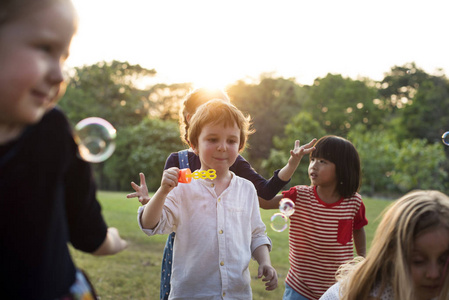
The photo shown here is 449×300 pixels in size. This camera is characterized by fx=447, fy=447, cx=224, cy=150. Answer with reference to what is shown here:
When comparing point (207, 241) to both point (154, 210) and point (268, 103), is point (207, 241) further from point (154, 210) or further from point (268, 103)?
point (268, 103)

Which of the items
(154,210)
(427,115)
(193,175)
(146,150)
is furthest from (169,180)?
(427,115)

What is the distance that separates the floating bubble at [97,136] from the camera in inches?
66.4

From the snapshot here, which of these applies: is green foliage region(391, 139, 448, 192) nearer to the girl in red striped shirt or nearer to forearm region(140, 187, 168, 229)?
the girl in red striped shirt

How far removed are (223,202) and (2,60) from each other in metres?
1.50

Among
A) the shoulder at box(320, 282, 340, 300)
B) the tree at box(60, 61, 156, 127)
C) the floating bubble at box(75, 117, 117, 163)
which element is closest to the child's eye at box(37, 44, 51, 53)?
the floating bubble at box(75, 117, 117, 163)

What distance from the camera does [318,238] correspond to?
2873 millimetres

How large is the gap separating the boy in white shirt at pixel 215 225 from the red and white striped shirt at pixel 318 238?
64cm

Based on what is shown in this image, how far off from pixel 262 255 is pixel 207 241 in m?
0.32

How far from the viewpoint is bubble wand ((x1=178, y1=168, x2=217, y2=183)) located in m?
1.98

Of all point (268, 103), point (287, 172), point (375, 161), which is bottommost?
point (375, 161)

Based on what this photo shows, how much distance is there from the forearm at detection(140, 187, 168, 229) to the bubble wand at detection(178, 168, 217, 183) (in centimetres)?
13

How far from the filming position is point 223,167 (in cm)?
224

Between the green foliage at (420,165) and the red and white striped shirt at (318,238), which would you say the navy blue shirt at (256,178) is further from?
the green foliage at (420,165)

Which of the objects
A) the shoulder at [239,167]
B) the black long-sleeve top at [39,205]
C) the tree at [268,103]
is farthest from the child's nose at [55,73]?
the tree at [268,103]
